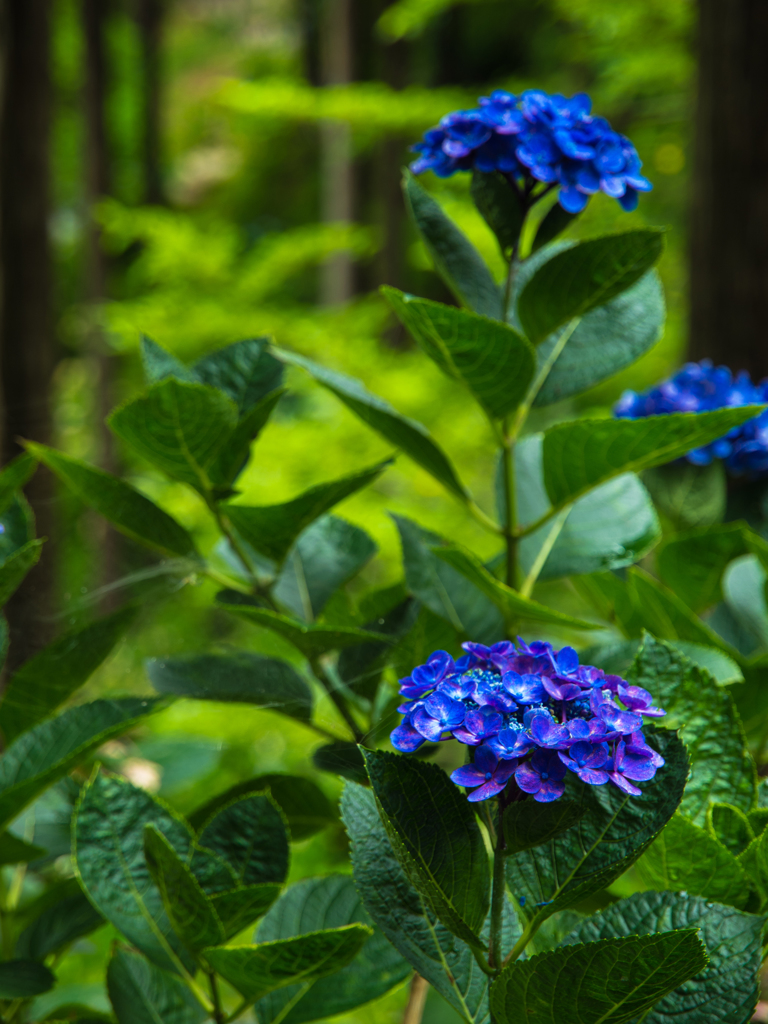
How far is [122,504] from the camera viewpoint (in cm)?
47

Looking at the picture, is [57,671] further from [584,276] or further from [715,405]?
[715,405]

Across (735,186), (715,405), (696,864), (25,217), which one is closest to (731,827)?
(696,864)

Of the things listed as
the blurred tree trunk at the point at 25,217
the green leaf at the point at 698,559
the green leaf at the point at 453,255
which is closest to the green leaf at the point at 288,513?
the green leaf at the point at 453,255

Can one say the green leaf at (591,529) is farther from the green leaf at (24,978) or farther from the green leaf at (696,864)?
the green leaf at (24,978)

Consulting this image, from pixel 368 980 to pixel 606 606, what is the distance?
1.10 ft

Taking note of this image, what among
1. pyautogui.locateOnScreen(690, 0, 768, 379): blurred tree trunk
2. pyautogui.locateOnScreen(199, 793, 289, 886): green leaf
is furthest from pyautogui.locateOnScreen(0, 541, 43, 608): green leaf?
pyautogui.locateOnScreen(690, 0, 768, 379): blurred tree trunk

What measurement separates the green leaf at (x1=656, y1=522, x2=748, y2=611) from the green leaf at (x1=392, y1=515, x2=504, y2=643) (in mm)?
171

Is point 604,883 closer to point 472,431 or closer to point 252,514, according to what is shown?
point 252,514

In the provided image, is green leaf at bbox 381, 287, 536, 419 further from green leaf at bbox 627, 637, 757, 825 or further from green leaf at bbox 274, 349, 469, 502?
green leaf at bbox 627, 637, 757, 825

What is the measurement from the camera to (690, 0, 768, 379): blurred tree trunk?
58.1 inches

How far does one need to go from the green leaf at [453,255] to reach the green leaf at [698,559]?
211mm

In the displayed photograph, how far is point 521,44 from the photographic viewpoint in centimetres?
672

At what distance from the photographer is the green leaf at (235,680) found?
45cm

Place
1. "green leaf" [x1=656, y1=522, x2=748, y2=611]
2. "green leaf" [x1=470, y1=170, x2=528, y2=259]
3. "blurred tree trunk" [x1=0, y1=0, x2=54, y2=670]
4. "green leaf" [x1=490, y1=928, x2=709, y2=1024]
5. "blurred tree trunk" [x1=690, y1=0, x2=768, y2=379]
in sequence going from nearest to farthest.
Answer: "green leaf" [x1=490, y1=928, x2=709, y2=1024] < "green leaf" [x1=470, y1=170, x2=528, y2=259] < "green leaf" [x1=656, y1=522, x2=748, y2=611] < "blurred tree trunk" [x1=690, y1=0, x2=768, y2=379] < "blurred tree trunk" [x1=0, y1=0, x2=54, y2=670]
